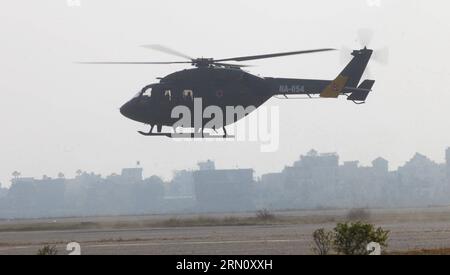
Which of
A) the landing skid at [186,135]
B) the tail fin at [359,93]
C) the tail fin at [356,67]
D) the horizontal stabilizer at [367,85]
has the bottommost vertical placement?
the landing skid at [186,135]

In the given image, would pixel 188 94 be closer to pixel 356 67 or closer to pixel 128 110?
pixel 128 110

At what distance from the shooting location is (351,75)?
49031mm

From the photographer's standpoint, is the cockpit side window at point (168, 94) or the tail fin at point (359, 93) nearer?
the cockpit side window at point (168, 94)

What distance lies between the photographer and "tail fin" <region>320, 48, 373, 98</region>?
46.7 meters

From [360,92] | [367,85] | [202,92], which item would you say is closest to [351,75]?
[367,85]

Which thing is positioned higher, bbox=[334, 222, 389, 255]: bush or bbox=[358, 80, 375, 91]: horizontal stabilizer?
bbox=[358, 80, 375, 91]: horizontal stabilizer

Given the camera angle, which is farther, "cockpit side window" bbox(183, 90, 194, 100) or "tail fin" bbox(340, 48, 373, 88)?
"tail fin" bbox(340, 48, 373, 88)

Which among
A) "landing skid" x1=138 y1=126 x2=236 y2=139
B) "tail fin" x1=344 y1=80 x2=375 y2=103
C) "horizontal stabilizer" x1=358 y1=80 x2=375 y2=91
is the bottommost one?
"landing skid" x1=138 y1=126 x2=236 y2=139

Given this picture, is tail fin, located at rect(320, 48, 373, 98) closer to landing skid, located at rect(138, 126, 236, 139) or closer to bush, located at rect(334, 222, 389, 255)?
landing skid, located at rect(138, 126, 236, 139)

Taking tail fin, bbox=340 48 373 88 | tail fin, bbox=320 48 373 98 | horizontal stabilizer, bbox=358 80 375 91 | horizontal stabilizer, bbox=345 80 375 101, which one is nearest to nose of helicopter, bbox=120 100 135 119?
tail fin, bbox=320 48 373 98

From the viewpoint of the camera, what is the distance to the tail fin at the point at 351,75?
46719 millimetres

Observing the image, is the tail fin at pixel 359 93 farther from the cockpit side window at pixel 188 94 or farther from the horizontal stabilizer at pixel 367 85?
the cockpit side window at pixel 188 94

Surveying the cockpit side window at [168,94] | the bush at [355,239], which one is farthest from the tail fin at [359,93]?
the bush at [355,239]
